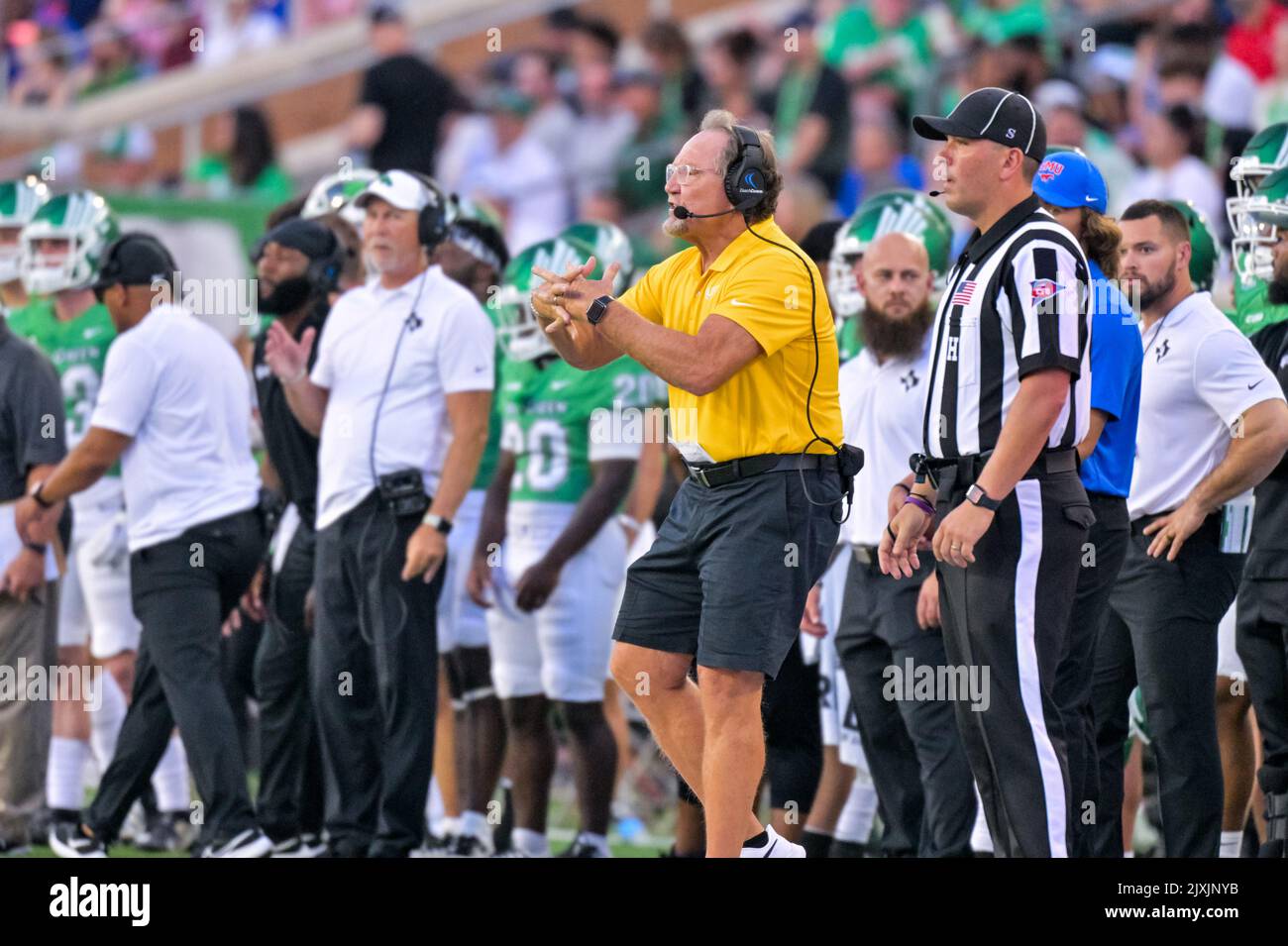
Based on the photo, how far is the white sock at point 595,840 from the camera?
856 centimetres

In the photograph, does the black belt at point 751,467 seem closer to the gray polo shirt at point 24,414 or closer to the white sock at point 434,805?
the gray polo shirt at point 24,414

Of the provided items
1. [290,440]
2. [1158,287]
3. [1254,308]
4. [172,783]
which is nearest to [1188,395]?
[1158,287]

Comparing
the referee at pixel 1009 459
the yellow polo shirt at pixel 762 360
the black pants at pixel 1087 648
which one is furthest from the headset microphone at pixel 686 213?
the black pants at pixel 1087 648

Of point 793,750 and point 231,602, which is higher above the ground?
point 231,602

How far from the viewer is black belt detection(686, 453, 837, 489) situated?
20.1 ft

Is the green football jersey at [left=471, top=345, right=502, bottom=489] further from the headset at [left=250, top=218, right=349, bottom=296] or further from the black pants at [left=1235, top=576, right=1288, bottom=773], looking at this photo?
the black pants at [left=1235, top=576, right=1288, bottom=773]

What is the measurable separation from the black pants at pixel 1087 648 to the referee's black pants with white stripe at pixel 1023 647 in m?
0.34

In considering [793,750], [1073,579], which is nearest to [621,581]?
[793,750]

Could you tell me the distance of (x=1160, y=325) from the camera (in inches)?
287

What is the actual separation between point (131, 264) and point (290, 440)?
3.09ft

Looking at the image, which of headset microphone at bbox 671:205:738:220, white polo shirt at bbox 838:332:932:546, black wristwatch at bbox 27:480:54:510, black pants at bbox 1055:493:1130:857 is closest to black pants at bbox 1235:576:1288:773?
black pants at bbox 1055:493:1130:857

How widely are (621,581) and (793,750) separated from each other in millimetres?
1461

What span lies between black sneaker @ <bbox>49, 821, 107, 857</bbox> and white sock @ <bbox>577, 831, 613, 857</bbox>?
1885 mm
